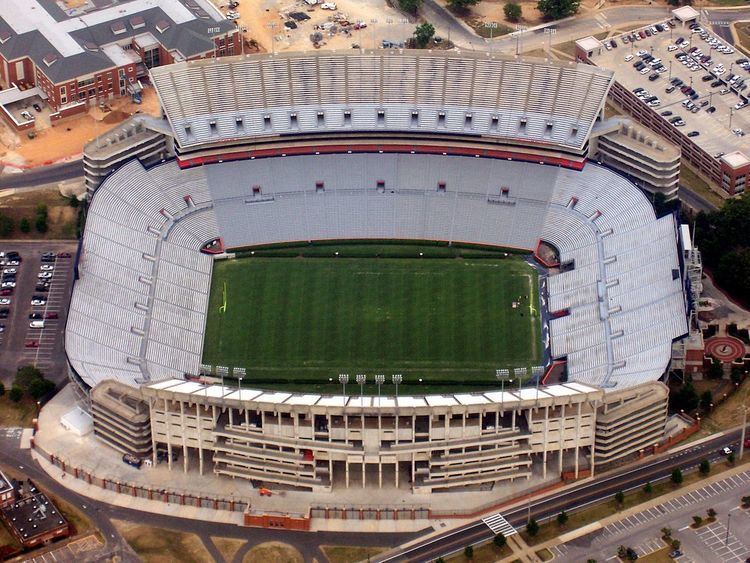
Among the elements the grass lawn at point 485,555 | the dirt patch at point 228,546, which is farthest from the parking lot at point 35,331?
the grass lawn at point 485,555

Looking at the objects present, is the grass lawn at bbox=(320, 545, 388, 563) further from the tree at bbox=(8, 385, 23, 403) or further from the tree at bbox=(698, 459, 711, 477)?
the tree at bbox=(8, 385, 23, 403)

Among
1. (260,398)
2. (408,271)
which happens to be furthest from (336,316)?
(260,398)

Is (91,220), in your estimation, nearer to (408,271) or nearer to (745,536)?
(408,271)

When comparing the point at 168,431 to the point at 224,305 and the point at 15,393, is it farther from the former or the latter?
the point at 224,305

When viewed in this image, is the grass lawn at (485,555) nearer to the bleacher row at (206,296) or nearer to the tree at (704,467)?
the tree at (704,467)

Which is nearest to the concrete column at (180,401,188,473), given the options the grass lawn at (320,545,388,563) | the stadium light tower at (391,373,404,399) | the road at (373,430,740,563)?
the grass lawn at (320,545,388,563)

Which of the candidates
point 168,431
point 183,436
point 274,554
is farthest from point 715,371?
point 168,431
